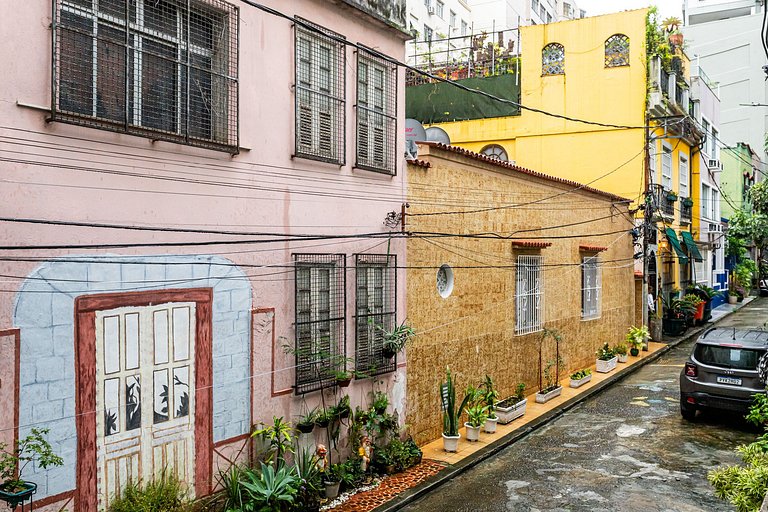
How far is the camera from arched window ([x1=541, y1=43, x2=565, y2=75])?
2277cm

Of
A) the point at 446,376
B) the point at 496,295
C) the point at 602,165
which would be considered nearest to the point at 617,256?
the point at 602,165

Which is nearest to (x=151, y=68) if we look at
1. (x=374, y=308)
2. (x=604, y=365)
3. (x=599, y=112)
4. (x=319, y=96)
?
(x=319, y=96)

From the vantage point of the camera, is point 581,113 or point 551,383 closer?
point 551,383

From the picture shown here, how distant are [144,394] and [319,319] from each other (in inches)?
106

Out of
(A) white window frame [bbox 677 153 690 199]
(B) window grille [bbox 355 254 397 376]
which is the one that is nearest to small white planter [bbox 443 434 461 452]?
(B) window grille [bbox 355 254 397 376]

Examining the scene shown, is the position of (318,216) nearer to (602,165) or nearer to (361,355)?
(361,355)

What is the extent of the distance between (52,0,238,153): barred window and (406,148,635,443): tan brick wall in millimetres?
3994

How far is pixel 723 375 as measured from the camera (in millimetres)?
11750

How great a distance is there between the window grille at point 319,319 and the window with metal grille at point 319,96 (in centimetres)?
147

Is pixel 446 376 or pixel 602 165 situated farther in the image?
pixel 602 165

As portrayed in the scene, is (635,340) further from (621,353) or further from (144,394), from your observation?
(144,394)

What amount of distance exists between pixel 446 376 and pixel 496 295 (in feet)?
→ 8.23

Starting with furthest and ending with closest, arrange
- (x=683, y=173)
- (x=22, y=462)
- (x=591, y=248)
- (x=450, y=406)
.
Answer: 1. (x=683, y=173)
2. (x=591, y=248)
3. (x=450, y=406)
4. (x=22, y=462)

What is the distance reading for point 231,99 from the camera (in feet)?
24.6
